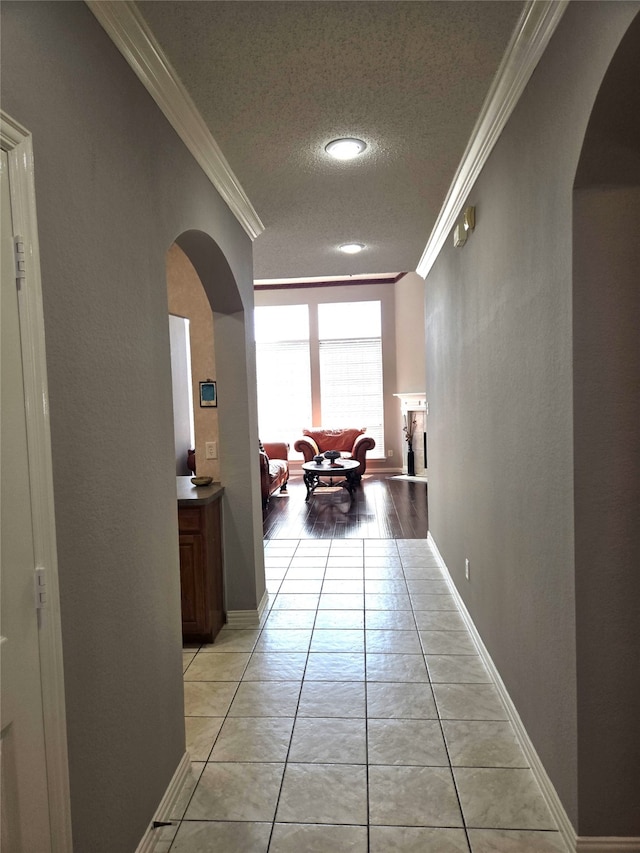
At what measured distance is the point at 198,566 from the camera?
10.2 feet

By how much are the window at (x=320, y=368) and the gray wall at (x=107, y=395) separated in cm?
791

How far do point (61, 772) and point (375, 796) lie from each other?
117 cm

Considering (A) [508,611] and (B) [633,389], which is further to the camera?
(A) [508,611]

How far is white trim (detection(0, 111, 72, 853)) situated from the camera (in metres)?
1.14

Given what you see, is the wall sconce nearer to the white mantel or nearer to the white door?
the white door

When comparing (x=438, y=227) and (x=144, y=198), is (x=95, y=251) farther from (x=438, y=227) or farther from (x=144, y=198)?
(x=438, y=227)

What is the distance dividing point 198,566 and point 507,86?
2728 millimetres

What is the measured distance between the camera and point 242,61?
182 cm

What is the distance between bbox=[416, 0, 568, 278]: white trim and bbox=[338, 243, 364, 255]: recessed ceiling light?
1.00 m

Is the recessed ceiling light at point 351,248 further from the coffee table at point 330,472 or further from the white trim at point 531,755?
the coffee table at point 330,472

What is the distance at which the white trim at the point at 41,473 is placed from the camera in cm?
114

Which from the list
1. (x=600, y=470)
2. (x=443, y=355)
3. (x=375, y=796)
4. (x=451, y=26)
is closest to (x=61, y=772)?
(x=375, y=796)

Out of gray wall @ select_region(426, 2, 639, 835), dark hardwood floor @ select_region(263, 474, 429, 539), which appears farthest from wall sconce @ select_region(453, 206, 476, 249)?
dark hardwood floor @ select_region(263, 474, 429, 539)

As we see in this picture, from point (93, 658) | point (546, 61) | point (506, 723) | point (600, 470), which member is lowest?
point (506, 723)
